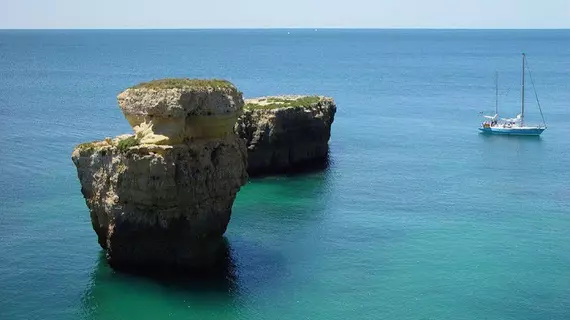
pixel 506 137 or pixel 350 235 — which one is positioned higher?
pixel 506 137

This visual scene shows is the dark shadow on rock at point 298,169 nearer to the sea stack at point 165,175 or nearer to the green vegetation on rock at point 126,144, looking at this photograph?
the sea stack at point 165,175

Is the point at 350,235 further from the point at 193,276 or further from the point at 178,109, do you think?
the point at 178,109

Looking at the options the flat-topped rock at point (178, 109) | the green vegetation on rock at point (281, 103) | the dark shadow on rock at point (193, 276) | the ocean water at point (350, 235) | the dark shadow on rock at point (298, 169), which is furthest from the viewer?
the green vegetation on rock at point (281, 103)

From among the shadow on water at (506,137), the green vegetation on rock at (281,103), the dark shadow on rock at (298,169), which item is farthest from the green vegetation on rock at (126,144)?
the shadow on water at (506,137)

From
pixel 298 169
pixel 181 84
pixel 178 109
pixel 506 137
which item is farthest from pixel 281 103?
pixel 506 137

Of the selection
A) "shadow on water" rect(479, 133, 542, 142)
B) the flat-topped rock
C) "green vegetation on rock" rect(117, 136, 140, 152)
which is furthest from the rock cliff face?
"shadow on water" rect(479, 133, 542, 142)

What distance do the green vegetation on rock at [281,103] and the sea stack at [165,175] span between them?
27.5m

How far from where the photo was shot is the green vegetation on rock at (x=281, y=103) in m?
75.4

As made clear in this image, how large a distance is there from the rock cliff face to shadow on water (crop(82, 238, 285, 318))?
24.3 m

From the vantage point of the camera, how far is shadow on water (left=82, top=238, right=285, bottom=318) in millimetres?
42750

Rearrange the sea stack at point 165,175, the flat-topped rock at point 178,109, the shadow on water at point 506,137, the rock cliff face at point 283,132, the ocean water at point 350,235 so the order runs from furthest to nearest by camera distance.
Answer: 1. the shadow on water at point 506,137
2. the rock cliff face at point 283,132
3. the flat-topped rock at point 178,109
4. the sea stack at point 165,175
5. the ocean water at point 350,235

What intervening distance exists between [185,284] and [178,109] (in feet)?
34.0

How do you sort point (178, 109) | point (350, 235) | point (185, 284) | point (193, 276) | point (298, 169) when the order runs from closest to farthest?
point (178, 109) → point (185, 284) → point (193, 276) → point (350, 235) → point (298, 169)

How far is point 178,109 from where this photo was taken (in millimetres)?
44438
